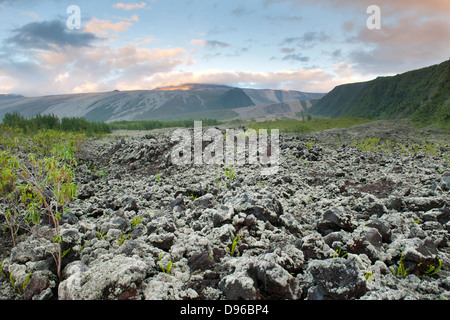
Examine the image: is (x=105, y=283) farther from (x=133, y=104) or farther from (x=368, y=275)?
(x=133, y=104)

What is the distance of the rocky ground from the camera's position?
2.65 metres

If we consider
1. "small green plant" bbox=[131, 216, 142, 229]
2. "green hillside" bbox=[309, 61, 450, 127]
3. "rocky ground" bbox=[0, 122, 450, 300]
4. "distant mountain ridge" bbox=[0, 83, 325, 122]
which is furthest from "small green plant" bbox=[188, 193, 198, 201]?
"distant mountain ridge" bbox=[0, 83, 325, 122]

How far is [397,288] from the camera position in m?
2.63

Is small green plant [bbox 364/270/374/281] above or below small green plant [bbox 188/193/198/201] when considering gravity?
below

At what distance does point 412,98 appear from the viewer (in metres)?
45.8

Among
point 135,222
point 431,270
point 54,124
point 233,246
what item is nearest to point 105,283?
point 233,246

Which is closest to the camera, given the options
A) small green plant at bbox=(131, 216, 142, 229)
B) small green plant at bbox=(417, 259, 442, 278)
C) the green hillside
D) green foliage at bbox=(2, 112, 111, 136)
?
small green plant at bbox=(417, 259, 442, 278)

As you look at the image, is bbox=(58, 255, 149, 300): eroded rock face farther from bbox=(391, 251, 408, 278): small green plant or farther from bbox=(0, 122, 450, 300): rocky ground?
bbox=(391, 251, 408, 278): small green plant

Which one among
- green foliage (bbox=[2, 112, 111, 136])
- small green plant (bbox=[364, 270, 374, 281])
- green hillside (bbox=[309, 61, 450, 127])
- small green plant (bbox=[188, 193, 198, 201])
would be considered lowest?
small green plant (bbox=[364, 270, 374, 281])

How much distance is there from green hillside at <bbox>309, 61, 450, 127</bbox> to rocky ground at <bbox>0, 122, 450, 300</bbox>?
818 inches

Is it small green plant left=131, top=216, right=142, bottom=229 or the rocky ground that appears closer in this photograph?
the rocky ground

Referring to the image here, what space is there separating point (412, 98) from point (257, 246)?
54451 mm

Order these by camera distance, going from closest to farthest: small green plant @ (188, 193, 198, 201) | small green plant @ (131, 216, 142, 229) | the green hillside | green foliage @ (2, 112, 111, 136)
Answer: small green plant @ (131, 216, 142, 229)
small green plant @ (188, 193, 198, 201)
green foliage @ (2, 112, 111, 136)
the green hillside

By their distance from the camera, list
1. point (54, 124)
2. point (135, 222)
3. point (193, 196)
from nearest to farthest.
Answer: point (135, 222), point (193, 196), point (54, 124)
